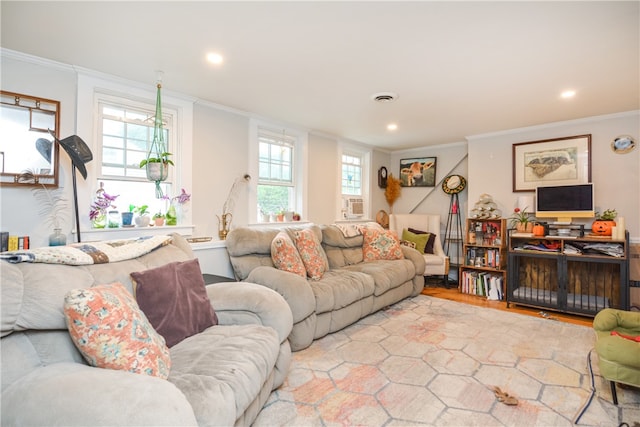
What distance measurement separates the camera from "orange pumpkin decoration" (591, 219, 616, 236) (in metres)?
3.42

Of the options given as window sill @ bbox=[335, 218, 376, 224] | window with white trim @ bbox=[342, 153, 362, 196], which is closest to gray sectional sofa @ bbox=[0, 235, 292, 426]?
window sill @ bbox=[335, 218, 376, 224]

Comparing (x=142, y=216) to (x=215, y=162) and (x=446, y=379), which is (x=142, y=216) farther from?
(x=446, y=379)

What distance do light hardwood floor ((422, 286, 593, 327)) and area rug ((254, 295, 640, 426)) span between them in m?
0.26

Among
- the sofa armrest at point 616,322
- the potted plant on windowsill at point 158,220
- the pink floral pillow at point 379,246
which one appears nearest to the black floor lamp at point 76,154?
the potted plant on windowsill at point 158,220

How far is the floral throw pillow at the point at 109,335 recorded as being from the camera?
119cm

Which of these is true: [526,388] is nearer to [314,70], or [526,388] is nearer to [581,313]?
[581,313]

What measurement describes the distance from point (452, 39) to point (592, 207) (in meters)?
2.85

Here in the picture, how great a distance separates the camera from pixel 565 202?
3727mm

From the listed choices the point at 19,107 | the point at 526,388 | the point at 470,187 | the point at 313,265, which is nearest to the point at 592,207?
the point at 470,187

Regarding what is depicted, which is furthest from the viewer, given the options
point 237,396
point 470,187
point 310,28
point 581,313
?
point 470,187

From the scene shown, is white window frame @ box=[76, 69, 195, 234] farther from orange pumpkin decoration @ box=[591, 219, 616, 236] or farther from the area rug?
orange pumpkin decoration @ box=[591, 219, 616, 236]

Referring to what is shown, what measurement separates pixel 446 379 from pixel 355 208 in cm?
333

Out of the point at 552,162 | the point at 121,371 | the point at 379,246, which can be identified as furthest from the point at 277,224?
the point at 552,162

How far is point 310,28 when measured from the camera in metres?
1.96
